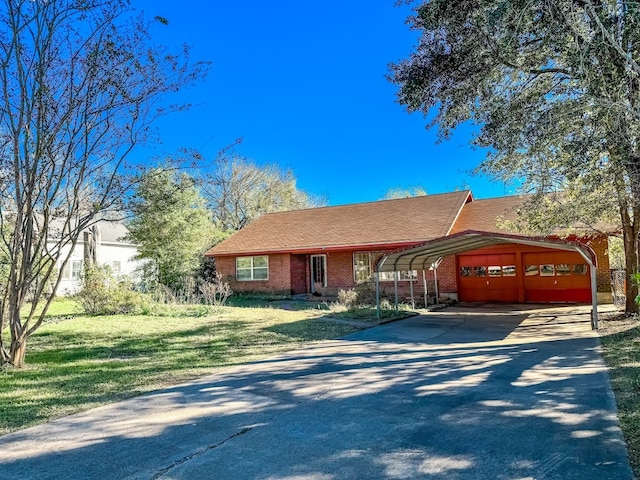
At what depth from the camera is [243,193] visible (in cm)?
3644

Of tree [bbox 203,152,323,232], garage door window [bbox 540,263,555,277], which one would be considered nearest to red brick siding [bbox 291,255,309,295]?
garage door window [bbox 540,263,555,277]

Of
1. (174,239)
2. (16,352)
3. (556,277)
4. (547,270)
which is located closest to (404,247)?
(547,270)

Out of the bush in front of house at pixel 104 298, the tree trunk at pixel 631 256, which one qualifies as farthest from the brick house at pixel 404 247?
A: the bush in front of house at pixel 104 298

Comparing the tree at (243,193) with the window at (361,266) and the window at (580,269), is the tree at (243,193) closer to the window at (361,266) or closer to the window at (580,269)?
the window at (361,266)

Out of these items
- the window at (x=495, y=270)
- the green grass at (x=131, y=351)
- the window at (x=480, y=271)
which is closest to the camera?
the green grass at (x=131, y=351)

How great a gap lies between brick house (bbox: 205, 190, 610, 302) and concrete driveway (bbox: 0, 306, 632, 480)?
9.56 meters

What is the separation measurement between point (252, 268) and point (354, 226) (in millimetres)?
5920

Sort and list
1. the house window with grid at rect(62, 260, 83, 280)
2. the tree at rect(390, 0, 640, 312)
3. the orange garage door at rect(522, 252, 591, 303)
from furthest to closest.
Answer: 1. the house window with grid at rect(62, 260, 83, 280)
2. the orange garage door at rect(522, 252, 591, 303)
3. the tree at rect(390, 0, 640, 312)

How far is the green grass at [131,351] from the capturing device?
5832 mm

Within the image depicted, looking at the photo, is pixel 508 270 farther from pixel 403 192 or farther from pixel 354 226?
pixel 403 192

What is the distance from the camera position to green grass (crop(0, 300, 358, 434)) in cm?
583

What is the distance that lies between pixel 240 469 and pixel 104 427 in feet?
6.61

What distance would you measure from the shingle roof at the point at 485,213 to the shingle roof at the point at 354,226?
517mm

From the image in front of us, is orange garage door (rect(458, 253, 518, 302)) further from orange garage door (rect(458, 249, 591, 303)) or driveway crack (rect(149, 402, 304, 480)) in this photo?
driveway crack (rect(149, 402, 304, 480))
